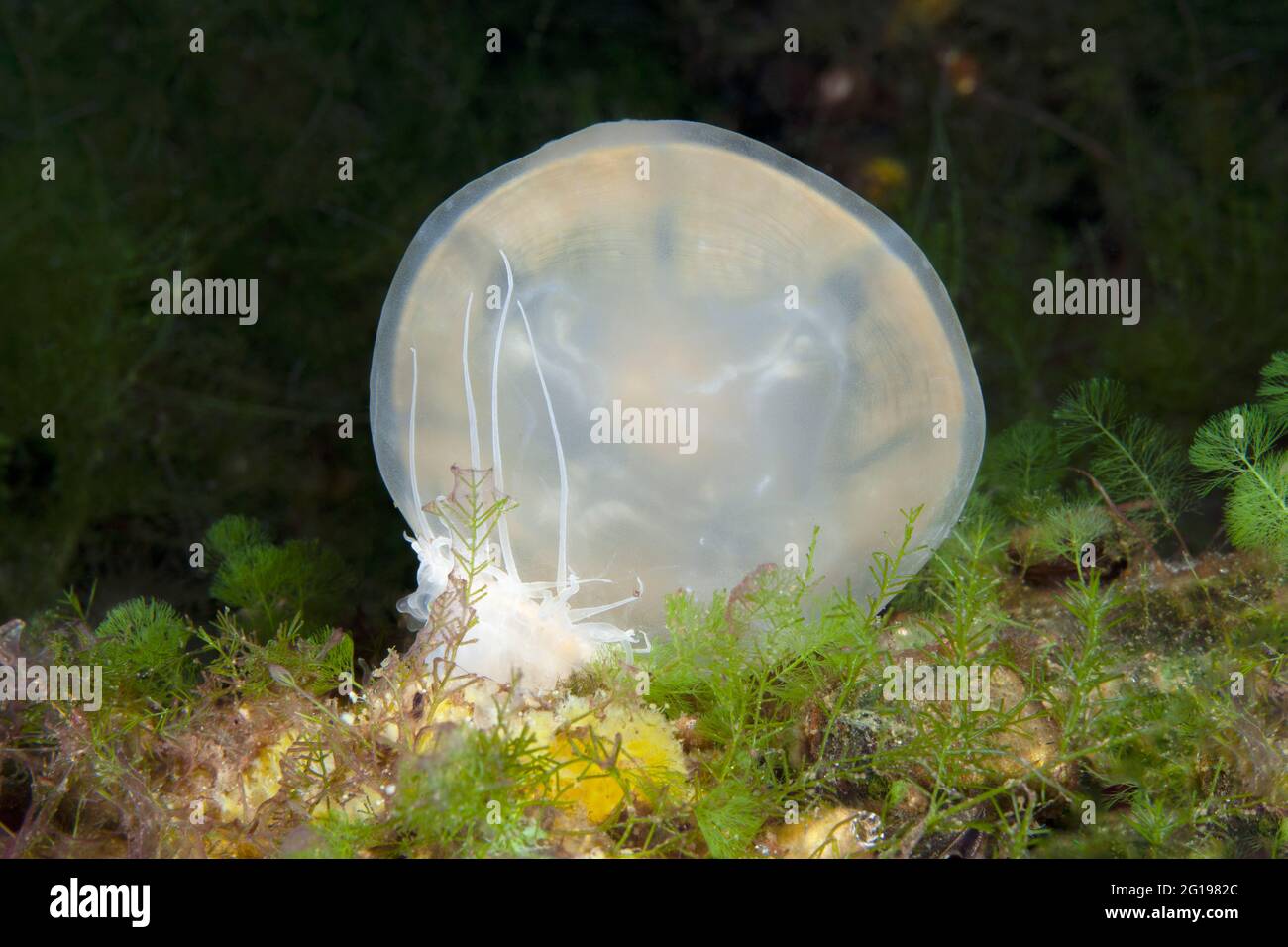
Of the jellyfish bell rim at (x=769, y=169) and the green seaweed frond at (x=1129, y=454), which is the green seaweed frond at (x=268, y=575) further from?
the green seaweed frond at (x=1129, y=454)

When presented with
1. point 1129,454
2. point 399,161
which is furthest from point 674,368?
point 399,161

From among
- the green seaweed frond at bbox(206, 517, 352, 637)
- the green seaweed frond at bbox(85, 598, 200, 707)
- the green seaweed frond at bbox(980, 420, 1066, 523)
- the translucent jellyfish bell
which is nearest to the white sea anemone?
the translucent jellyfish bell

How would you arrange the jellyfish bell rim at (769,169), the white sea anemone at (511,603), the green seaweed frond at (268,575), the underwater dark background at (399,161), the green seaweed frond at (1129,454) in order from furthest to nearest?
1. the underwater dark background at (399,161)
2. the green seaweed frond at (268,575)
3. the green seaweed frond at (1129,454)
4. the jellyfish bell rim at (769,169)
5. the white sea anemone at (511,603)

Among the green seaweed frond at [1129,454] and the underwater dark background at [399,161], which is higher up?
the underwater dark background at [399,161]

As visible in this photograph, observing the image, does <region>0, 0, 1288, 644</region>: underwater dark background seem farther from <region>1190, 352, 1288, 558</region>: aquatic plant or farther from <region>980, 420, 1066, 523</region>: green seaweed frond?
<region>1190, 352, 1288, 558</region>: aquatic plant

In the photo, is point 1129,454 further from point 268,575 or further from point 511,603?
point 268,575

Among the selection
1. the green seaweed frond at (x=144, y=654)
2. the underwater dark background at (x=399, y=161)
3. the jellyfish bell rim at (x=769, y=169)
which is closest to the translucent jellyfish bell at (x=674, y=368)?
the jellyfish bell rim at (x=769, y=169)

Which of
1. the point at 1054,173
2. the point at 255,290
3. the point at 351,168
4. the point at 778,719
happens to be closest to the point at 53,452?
the point at 255,290

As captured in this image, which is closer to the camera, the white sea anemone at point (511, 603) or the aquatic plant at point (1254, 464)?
the white sea anemone at point (511, 603)
